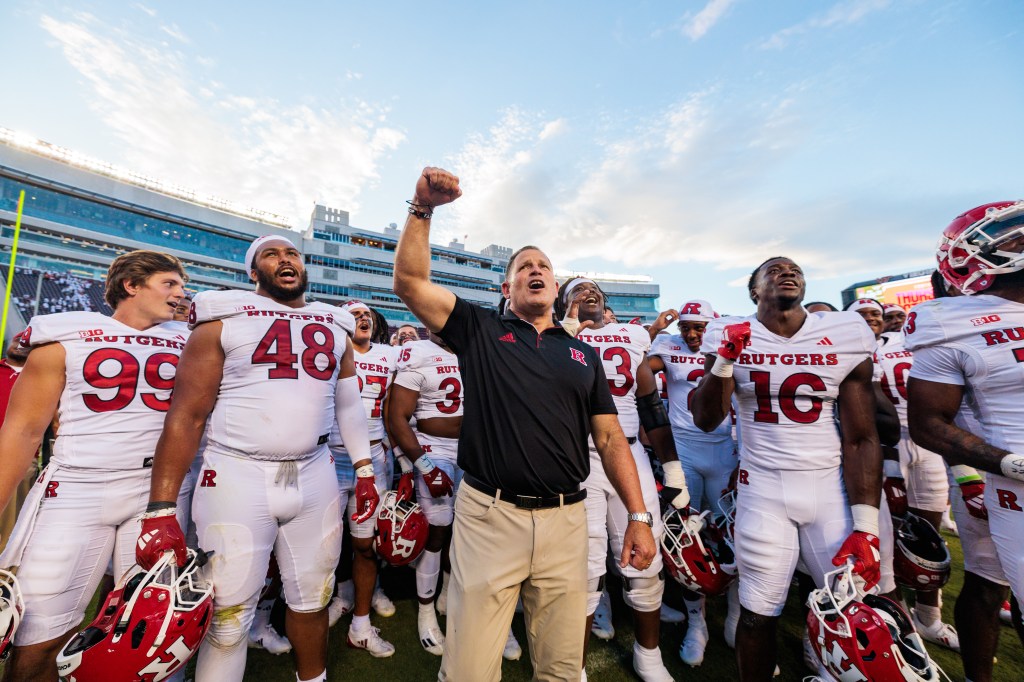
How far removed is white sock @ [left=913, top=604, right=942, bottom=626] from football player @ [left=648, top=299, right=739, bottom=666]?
1547mm

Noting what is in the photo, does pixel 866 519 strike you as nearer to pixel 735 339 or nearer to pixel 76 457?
pixel 735 339

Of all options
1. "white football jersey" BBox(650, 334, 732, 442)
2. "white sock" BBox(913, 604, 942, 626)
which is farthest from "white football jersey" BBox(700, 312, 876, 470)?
"white sock" BBox(913, 604, 942, 626)

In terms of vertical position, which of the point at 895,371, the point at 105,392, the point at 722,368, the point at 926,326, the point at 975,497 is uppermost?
the point at 926,326

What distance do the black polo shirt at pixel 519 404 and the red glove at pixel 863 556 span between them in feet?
5.05

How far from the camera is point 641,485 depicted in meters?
3.15

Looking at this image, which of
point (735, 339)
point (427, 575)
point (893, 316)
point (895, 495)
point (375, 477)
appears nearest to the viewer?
point (735, 339)

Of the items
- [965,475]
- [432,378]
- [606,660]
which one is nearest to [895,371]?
[965,475]

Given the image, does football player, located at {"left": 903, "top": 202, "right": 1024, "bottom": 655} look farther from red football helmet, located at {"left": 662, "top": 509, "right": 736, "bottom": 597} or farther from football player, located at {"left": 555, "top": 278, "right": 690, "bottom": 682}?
football player, located at {"left": 555, "top": 278, "right": 690, "bottom": 682}

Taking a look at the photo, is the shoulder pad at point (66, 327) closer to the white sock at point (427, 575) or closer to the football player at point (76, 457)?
the football player at point (76, 457)

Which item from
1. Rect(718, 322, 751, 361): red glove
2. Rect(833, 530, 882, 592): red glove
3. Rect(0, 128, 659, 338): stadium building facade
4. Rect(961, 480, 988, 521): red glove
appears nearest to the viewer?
Rect(833, 530, 882, 592): red glove

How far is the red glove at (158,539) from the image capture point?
210 cm

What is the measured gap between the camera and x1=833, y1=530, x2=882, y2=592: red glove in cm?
235

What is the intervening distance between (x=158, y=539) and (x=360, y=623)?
200 cm

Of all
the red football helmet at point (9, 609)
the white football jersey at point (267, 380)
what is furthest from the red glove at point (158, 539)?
the red football helmet at point (9, 609)
